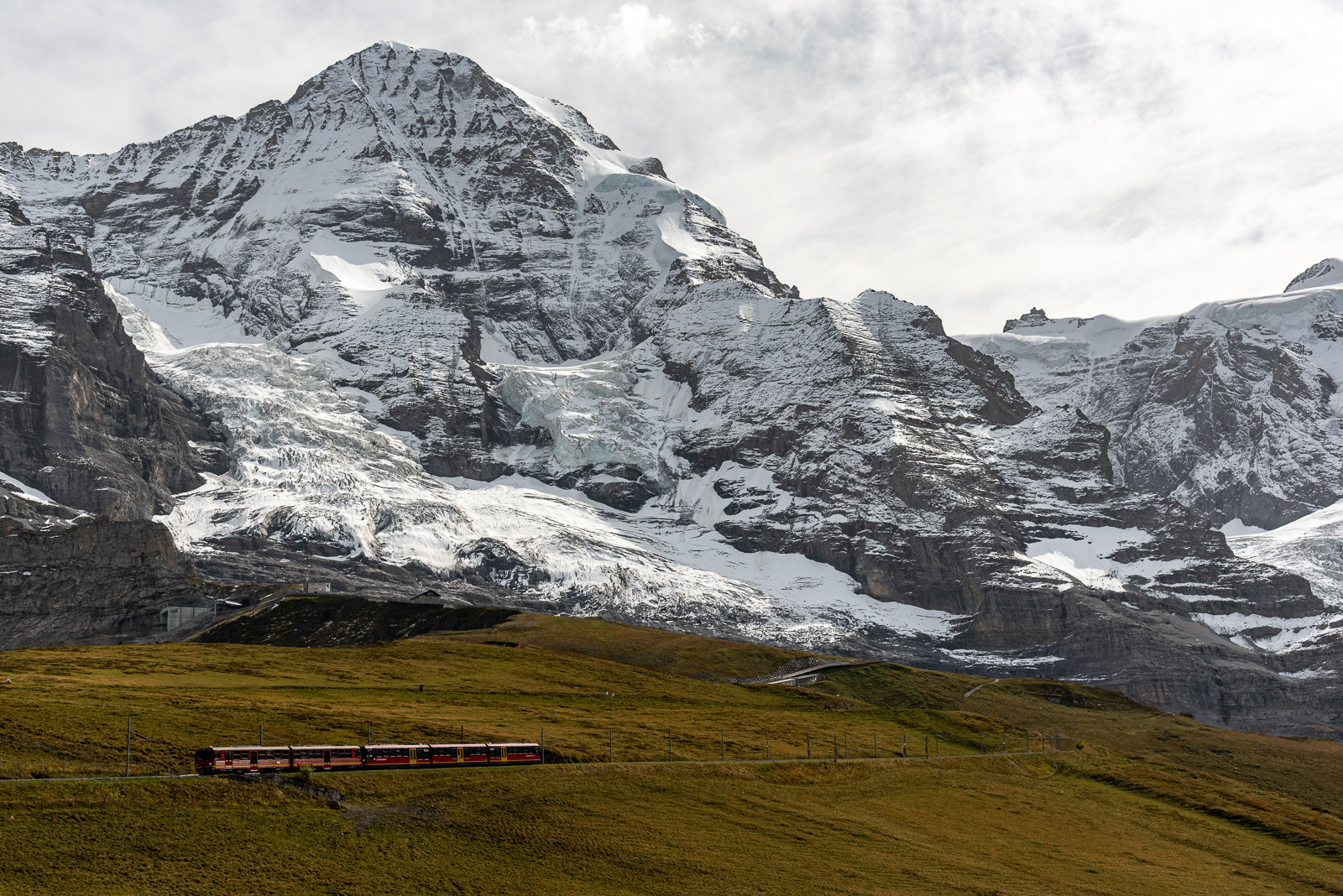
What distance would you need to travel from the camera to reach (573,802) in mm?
84562

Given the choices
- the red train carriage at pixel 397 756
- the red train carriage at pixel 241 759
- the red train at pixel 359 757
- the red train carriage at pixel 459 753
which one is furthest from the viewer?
the red train carriage at pixel 459 753

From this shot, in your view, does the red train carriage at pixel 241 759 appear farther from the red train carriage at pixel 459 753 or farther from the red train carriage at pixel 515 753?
the red train carriage at pixel 515 753

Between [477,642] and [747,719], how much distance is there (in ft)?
203

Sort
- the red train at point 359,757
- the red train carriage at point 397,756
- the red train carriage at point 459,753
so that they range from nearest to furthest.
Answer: the red train at point 359,757 → the red train carriage at point 397,756 → the red train carriage at point 459,753

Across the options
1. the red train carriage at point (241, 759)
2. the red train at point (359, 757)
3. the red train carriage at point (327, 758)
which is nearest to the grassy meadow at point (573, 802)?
the red train carriage at point (327, 758)

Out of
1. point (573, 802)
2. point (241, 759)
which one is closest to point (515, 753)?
point (573, 802)

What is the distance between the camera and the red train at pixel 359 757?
7756cm

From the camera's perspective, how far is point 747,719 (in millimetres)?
138375

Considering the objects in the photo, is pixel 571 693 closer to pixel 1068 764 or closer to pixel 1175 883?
pixel 1068 764

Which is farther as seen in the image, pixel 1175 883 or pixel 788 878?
pixel 1175 883

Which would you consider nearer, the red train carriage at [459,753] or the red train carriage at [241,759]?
the red train carriage at [241,759]

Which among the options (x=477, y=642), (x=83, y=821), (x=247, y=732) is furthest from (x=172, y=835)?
(x=477, y=642)

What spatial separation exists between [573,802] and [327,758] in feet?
52.3

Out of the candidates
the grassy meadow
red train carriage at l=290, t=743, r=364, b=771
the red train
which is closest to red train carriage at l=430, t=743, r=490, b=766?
the red train
